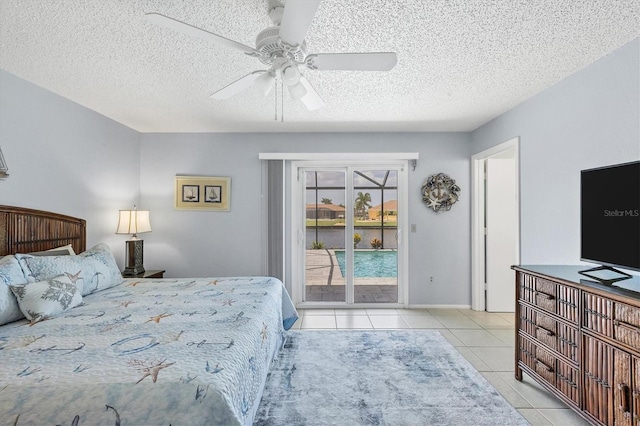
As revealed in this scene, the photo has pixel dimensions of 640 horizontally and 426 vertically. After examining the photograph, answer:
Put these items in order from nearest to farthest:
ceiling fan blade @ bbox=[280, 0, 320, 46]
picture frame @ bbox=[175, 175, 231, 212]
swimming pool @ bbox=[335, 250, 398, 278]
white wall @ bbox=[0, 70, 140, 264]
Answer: ceiling fan blade @ bbox=[280, 0, 320, 46] < white wall @ bbox=[0, 70, 140, 264] < picture frame @ bbox=[175, 175, 231, 212] < swimming pool @ bbox=[335, 250, 398, 278]

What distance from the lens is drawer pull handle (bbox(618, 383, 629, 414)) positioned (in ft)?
5.45

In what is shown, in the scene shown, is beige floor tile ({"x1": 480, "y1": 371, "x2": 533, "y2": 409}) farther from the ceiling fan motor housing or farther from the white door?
the ceiling fan motor housing

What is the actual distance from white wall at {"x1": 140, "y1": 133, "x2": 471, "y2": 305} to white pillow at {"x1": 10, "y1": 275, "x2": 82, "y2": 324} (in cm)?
231

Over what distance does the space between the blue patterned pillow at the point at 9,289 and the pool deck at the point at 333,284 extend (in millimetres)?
3084

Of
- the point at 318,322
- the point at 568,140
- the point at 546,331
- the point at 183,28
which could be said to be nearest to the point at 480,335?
the point at 546,331

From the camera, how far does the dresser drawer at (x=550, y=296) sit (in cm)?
201

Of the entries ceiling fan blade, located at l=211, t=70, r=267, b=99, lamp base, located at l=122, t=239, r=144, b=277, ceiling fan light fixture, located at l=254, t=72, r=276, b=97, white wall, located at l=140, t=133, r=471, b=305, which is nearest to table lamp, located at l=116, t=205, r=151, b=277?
lamp base, located at l=122, t=239, r=144, b=277

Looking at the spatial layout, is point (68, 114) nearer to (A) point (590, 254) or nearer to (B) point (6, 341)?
(B) point (6, 341)

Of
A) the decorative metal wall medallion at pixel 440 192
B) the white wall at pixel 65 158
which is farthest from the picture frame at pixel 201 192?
the decorative metal wall medallion at pixel 440 192

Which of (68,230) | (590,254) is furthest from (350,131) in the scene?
(68,230)

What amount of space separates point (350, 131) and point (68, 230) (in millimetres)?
3389

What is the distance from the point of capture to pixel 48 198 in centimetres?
295

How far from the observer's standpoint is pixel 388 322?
390 centimetres

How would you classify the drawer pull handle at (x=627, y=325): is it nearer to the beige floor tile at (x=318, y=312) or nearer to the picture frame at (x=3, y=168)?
the beige floor tile at (x=318, y=312)
